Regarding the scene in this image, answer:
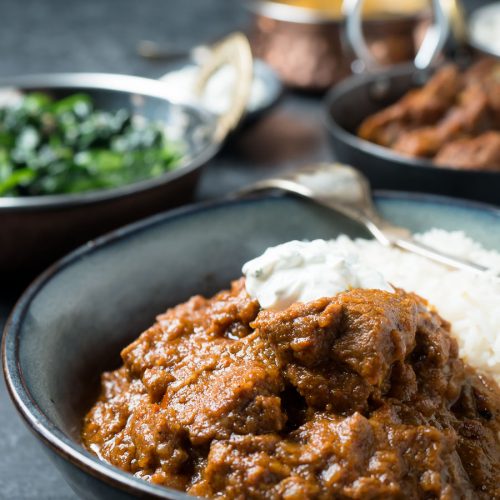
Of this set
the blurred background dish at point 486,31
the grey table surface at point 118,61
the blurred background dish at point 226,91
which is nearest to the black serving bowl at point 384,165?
the grey table surface at point 118,61

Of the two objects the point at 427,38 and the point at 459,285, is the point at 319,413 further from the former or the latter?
the point at 427,38

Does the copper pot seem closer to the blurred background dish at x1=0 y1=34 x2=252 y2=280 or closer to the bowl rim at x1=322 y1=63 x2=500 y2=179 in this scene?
the bowl rim at x1=322 y1=63 x2=500 y2=179

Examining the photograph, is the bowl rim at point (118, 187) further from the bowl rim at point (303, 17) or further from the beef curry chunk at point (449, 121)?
the bowl rim at point (303, 17)

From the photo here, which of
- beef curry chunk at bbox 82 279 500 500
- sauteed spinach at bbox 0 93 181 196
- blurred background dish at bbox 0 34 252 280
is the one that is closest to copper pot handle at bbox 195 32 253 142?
blurred background dish at bbox 0 34 252 280

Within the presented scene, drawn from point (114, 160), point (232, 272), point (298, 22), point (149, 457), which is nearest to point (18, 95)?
point (114, 160)

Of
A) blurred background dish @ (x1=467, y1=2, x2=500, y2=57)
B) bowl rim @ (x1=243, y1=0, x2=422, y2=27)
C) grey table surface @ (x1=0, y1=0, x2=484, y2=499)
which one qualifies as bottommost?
grey table surface @ (x1=0, y1=0, x2=484, y2=499)

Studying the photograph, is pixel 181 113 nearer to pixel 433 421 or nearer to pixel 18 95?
pixel 18 95
